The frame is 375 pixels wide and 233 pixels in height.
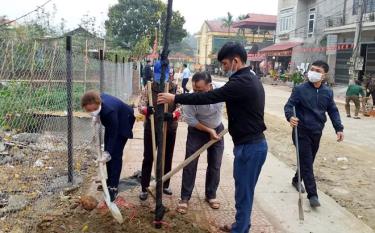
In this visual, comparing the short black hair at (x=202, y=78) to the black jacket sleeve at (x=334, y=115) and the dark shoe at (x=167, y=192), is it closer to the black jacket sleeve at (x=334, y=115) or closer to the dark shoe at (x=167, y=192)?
the dark shoe at (x=167, y=192)

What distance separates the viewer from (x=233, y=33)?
72812mm

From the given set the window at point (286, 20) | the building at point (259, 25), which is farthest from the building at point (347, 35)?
the building at point (259, 25)

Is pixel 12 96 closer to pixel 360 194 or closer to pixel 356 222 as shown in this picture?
pixel 356 222

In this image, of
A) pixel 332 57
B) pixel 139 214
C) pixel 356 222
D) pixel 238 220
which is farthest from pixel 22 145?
pixel 332 57

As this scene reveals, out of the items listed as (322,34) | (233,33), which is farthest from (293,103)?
(233,33)

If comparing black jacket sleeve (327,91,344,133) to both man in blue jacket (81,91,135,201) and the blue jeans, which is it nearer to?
the blue jeans

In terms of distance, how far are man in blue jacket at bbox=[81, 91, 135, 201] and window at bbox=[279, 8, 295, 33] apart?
3597cm

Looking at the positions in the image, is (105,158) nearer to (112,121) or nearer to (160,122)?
(112,121)

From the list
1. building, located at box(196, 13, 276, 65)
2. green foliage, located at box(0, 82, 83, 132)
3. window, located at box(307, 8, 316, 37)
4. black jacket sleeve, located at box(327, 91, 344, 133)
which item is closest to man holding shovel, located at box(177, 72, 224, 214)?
black jacket sleeve, located at box(327, 91, 344, 133)

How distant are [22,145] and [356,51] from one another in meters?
21.9

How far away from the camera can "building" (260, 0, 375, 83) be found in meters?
25.5

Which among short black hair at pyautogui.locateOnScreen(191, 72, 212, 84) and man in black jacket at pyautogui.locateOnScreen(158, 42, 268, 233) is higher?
short black hair at pyautogui.locateOnScreen(191, 72, 212, 84)

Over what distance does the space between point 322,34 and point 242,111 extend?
30.6 metres

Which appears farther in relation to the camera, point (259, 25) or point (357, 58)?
point (259, 25)
